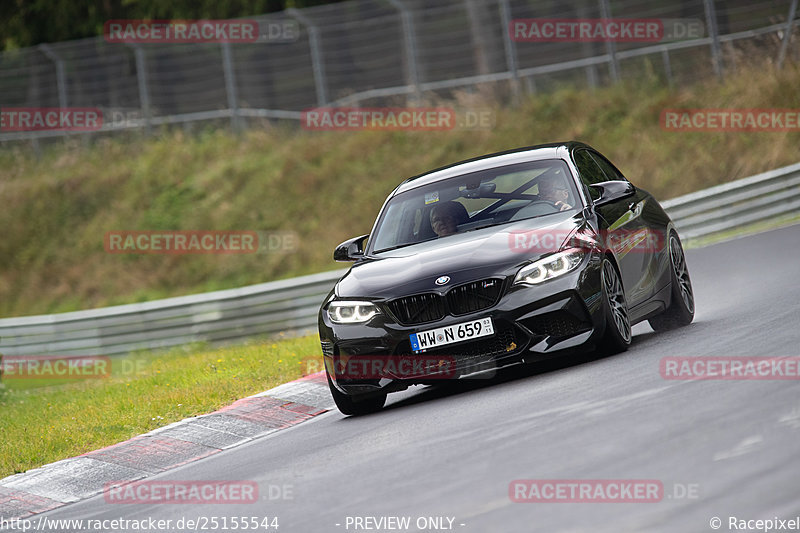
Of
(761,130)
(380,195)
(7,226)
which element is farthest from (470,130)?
(7,226)

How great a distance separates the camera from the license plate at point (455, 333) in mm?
8383

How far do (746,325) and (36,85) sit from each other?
2281cm

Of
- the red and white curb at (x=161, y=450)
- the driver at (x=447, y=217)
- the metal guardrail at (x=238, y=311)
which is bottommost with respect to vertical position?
the metal guardrail at (x=238, y=311)

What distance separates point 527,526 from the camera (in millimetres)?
5105

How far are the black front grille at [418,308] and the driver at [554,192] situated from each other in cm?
154

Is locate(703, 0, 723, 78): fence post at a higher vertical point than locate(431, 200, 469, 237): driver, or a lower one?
lower

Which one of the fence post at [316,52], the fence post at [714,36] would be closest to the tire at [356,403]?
the fence post at [714,36]

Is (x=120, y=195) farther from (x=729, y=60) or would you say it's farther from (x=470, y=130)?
(x=729, y=60)

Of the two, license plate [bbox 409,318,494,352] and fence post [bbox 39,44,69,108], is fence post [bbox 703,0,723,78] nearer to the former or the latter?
fence post [bbox 39,44,69,108]

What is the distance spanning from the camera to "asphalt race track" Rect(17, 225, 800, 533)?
5.18 metres

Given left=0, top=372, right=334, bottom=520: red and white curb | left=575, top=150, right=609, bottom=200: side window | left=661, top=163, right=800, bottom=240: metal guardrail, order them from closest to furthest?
left=0, top=372, right=334, bottom=520: red and white curb < left=575, top=150, right=609, bottom=200: side window < left=661, top=163, right=800, bottom=240: metal guardrail

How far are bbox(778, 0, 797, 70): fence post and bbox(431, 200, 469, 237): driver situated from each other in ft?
54.7

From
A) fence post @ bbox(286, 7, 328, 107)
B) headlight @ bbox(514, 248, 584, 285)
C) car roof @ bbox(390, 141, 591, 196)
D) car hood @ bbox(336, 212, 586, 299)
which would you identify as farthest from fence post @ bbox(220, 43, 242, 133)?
headlight @ bbox(514, 248, 584, 285)

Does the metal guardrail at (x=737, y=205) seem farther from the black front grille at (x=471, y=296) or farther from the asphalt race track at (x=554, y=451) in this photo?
the black front grille at (x=471, y=296)
